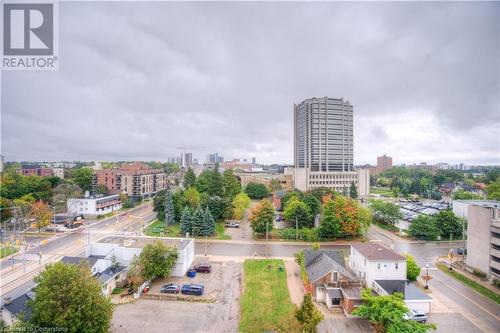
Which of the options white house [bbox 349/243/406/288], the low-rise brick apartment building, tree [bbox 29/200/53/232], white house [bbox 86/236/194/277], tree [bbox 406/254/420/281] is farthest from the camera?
the low-rise brick apartment building

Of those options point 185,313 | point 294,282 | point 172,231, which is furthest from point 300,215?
point 185,313

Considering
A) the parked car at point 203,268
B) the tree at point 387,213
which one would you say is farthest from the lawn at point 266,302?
the tree at point 387,213

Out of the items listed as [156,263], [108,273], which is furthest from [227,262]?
[108,273]

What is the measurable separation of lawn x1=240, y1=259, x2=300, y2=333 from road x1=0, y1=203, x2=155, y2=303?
1850 cm

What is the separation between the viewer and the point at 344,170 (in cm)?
8019

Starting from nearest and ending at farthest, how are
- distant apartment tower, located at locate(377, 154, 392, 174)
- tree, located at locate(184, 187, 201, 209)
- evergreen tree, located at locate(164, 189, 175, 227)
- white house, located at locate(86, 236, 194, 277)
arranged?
white house, located at locate(86, 236, 194, 277) → evergreen tree, located at locate(164, 189, 175, 227) → tree, located at locate(184, 187, 201, 209) → distant apartment tower, located at locate(377, 154, 392, 174)

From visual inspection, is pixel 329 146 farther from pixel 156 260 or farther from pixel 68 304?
pixel 68 304

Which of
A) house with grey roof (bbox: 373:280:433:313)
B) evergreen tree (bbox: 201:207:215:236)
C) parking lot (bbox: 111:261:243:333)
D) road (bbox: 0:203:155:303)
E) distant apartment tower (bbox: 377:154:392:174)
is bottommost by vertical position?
parking lot (bbox: 111:261:243:333)

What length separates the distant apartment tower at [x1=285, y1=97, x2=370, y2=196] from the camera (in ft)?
249

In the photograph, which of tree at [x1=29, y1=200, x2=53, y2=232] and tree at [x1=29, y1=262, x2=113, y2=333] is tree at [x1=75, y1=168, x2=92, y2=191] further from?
tree at [x1=29, y1=262, x2=113, y2=333]

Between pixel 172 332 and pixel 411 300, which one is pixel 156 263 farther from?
pixel 411 300

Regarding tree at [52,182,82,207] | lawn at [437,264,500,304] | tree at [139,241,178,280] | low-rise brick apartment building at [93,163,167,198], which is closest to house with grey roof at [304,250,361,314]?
lawn at [437,264,500,304]

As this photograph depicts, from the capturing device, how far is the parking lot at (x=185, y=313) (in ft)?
53.8

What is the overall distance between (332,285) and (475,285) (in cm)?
1397
